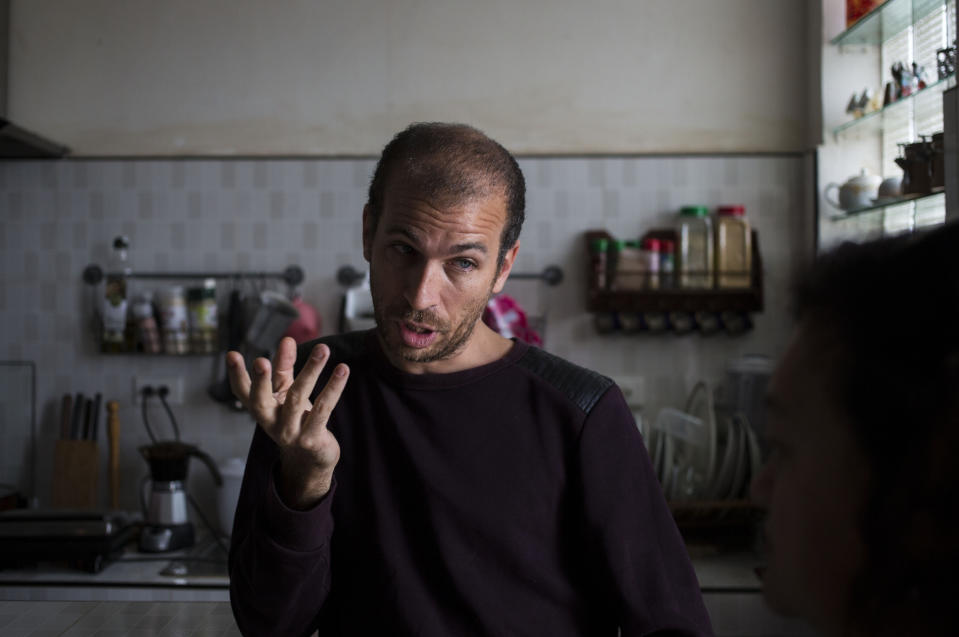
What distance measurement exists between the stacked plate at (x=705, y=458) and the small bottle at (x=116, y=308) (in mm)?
1621

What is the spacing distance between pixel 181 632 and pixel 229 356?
0.34m

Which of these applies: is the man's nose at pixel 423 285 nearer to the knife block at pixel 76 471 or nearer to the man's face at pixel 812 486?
the man's face at pixel 812 486

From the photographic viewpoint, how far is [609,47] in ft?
8.80

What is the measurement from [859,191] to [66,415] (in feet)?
7.97

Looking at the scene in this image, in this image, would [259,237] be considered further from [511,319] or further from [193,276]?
[511,319]

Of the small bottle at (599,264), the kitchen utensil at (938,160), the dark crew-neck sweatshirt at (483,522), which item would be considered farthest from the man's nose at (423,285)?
the small bottle at (599,264)

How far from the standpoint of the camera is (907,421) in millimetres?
423

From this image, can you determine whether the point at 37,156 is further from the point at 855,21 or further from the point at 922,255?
the point at 922,255

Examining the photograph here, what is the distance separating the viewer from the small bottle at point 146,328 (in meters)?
2.63

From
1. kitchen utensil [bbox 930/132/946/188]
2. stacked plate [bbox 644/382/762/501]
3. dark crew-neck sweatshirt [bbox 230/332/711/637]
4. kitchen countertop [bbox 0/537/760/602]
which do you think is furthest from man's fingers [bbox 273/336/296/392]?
stacked plate [bbox 644/382/762/501]

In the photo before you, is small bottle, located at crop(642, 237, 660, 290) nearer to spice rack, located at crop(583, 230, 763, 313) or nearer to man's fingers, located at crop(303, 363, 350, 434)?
spice rack, located at crop(583, 230, 763, 313)

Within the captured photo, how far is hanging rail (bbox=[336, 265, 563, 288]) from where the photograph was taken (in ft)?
8.68

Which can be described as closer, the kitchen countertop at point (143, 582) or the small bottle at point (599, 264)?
the kitchen countertop at point (143, 582)

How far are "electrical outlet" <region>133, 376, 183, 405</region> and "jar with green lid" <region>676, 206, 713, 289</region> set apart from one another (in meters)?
1.59
